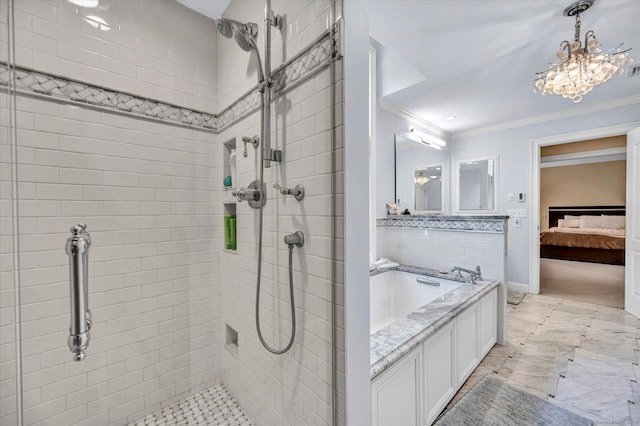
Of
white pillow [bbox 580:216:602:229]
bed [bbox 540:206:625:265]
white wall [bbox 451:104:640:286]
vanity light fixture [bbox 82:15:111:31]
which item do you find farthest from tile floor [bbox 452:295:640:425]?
white pillow [bbox 580:216:602:229]

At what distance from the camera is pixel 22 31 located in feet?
3.82

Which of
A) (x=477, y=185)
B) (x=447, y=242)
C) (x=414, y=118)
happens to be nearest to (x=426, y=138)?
(x=414, y=118)

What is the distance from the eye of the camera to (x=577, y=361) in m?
2.04

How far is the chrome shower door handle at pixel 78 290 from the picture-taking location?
1123 mm

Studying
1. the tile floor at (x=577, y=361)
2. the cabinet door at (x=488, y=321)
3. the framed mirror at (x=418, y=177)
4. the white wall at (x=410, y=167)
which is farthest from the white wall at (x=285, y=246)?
the framed mirror at (x=418, y=177)

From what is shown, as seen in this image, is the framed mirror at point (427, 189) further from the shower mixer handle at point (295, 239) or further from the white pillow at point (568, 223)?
the white pillow at point (568, 223)

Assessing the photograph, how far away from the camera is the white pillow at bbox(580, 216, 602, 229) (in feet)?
20.2

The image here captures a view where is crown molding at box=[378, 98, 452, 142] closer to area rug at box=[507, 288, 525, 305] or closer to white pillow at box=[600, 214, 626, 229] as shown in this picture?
area rug at box=[507, 288, 525, 305]

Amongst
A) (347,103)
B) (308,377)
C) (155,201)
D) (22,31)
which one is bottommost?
(308,377)

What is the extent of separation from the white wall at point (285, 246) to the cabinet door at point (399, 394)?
10.1 inches

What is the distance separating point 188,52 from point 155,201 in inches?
38.0

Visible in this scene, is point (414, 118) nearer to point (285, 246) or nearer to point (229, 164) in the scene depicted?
point (229, 164)

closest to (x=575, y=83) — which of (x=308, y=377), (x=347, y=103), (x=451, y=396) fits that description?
(x=347, y=103)

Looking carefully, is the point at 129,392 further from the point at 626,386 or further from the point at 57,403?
the point at 626,386
